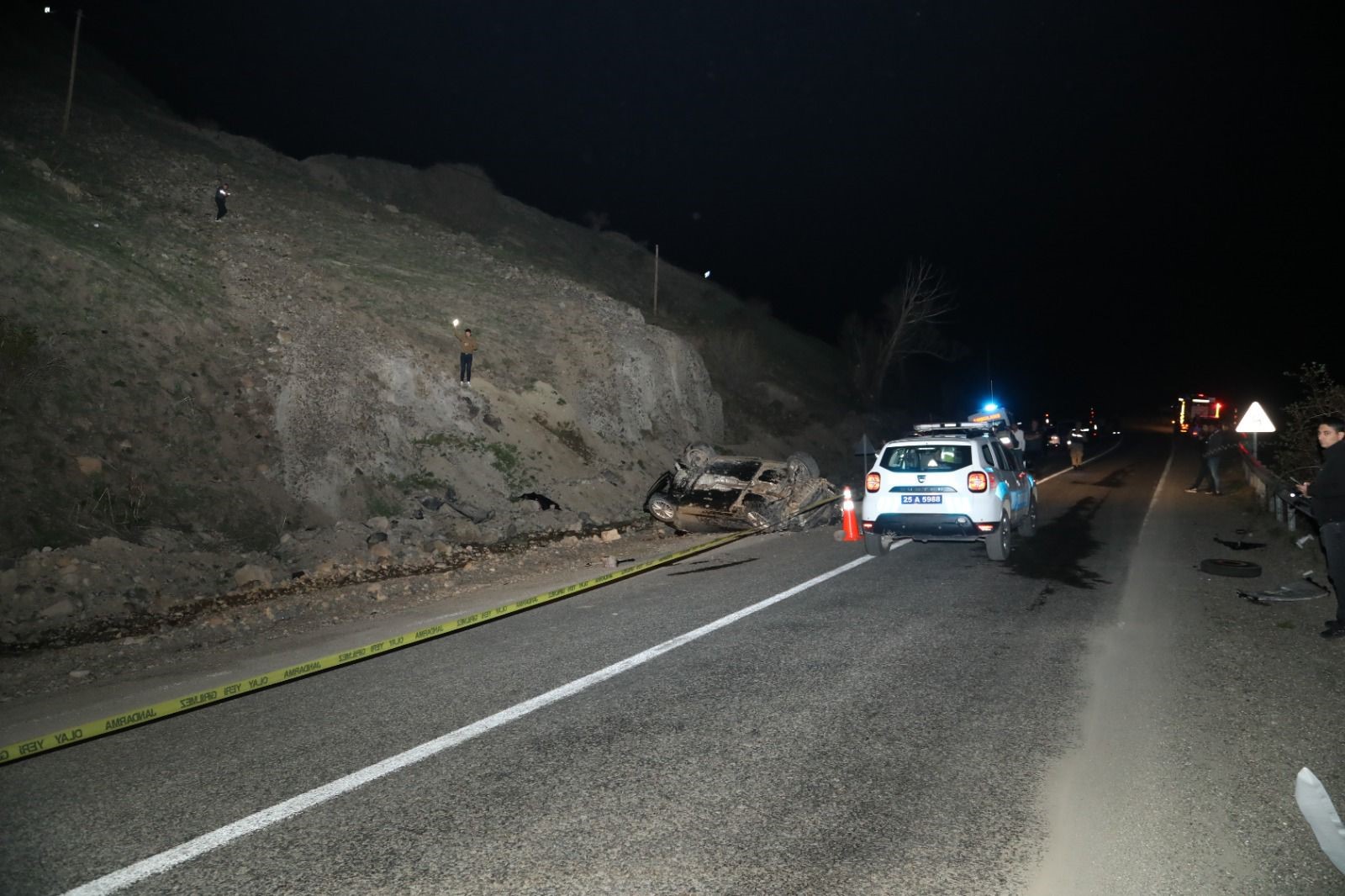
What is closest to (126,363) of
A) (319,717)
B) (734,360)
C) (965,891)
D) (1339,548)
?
(319,717)

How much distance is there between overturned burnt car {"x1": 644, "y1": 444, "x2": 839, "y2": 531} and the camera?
14.7 metres

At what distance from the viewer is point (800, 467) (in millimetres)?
15648

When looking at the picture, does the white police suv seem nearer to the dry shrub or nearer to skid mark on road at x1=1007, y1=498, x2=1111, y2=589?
skid mark on road at x1=1007, y1=498, x2=1111, y2=589

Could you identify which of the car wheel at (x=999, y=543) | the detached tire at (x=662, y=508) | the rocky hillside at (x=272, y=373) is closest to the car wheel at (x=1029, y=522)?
the car wheel at (x=999, y=543)

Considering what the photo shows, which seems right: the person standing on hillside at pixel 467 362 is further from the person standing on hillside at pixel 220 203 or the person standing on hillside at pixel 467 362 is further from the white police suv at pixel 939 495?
the white police suv at pixel 939 495

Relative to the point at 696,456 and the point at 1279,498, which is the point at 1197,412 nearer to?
the point at 1279,498

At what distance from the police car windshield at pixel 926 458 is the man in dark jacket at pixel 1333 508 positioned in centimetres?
432

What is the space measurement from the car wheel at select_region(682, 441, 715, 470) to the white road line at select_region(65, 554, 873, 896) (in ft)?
28.8

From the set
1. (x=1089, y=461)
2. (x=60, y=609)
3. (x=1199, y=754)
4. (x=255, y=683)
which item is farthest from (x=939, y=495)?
(x=1089, y=461)

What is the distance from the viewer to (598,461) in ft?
73.8

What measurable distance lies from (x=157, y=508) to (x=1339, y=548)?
15.0 metres

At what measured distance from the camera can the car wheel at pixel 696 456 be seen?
622 inches

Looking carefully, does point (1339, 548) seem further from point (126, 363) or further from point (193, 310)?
point (193, 310)

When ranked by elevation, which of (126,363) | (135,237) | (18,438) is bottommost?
(18,438)
